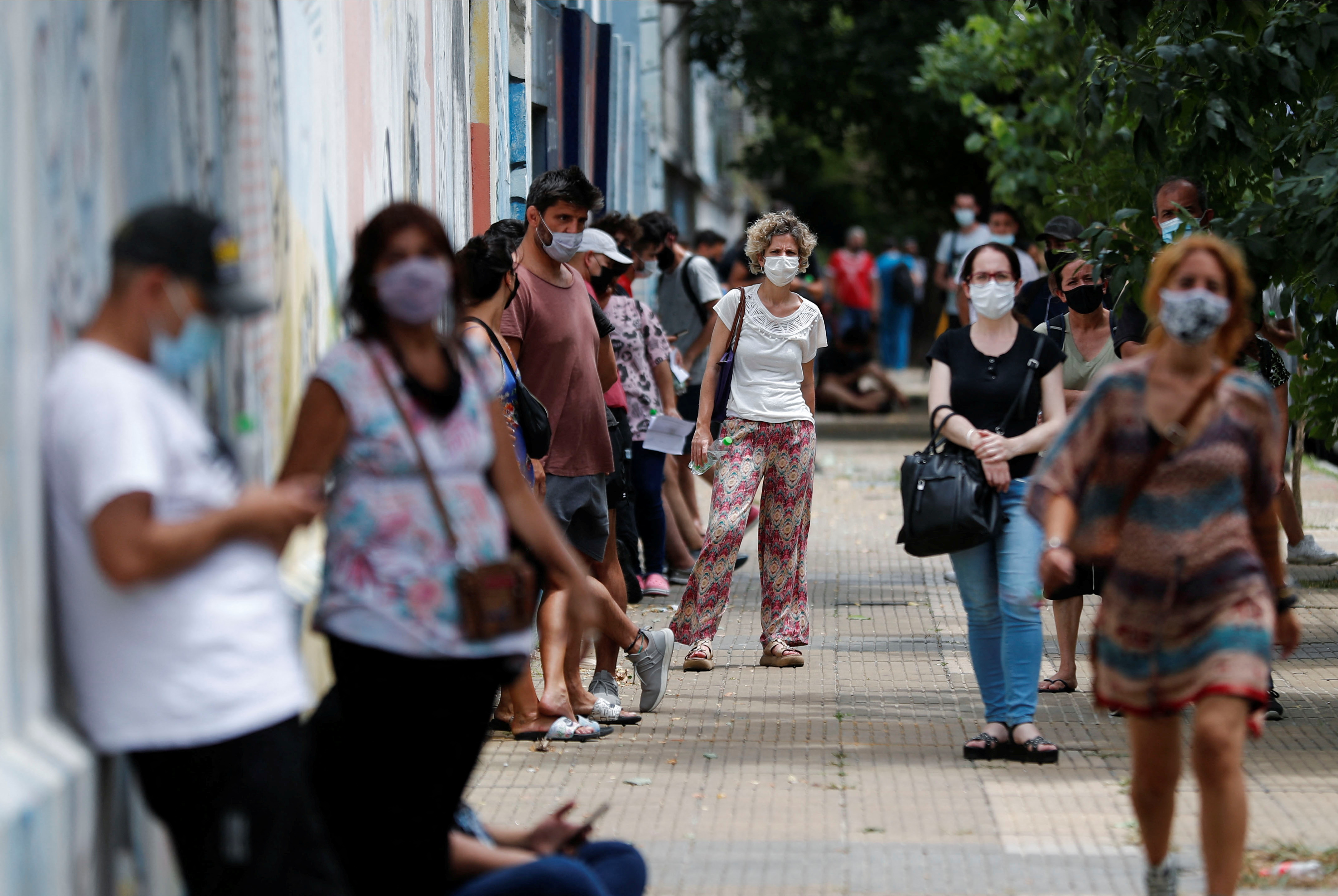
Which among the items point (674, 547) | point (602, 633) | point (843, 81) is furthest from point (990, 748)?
point (843, 81)

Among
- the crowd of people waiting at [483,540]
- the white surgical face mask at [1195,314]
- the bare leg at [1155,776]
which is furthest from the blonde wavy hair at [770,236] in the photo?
the bare leg at [1155,776]

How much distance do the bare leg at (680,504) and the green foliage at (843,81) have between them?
40.0 ft

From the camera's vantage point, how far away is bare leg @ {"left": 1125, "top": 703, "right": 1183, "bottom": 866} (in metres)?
4.25

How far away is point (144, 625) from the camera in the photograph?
3.00 meters

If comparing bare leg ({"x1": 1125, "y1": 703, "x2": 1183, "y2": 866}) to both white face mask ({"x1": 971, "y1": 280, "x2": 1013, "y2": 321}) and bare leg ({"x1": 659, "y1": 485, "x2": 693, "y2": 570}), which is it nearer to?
white face mask ({"x1": 971, "y1": 280, "x2": 1013, "y2": 321})

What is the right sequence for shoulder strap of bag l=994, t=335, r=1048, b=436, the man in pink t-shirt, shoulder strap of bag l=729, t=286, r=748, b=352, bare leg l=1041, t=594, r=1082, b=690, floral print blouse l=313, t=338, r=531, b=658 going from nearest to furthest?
floral print blouse l=313, t=338, r=531, b=658 → shoulder strap of bag l=994, t=335, r=1048, b=436 → bare leg l=1041, t=594, r=1082, b=690 → shoulder strap of bag l=729, t=286, r=748, b=352 → the man in pink t-shirt

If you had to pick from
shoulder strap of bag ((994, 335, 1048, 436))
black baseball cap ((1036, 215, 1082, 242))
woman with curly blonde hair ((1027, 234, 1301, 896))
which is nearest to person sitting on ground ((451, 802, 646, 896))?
woman with curly blonde hair ((1027, 234, 1301, 896))

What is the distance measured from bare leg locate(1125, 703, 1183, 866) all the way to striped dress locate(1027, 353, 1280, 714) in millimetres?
63

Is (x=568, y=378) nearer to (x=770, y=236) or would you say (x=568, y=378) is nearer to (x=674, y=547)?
(x=770, y=236)

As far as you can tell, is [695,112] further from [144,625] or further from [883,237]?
[144,625]

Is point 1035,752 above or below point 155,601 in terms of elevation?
below

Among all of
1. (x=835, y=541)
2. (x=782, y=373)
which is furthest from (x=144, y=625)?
(x=835, y=541)

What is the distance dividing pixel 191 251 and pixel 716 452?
16.6ft

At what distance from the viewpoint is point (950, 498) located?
230 inches
